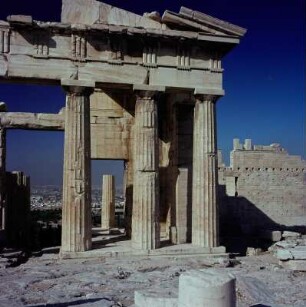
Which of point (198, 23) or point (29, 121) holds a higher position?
point (198, 23)

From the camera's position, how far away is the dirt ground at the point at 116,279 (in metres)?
9.53

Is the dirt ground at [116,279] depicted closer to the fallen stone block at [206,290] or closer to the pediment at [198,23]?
the fallen stone block at [206,290]

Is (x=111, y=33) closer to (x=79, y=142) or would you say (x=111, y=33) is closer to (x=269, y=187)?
(x=79, y=142)

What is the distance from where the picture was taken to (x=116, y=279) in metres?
11.6

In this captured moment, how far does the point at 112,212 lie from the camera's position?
26.3m

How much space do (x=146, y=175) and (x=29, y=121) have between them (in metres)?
5.85

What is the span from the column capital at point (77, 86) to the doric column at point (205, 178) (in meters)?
3.88

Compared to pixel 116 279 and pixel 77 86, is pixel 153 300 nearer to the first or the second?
pixel 116 279

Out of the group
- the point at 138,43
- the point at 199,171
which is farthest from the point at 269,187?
the point at 138,43

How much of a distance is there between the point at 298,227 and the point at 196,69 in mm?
13304

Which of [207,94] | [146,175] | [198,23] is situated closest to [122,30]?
[198,23]

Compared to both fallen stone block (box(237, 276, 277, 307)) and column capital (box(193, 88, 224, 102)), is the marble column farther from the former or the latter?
fallen stone block (box(237, 276, 277, 307))

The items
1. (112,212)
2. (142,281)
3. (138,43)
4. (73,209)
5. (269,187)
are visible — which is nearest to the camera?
(142,281)

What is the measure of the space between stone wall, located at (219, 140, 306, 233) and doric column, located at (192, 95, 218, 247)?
35.6 feet
